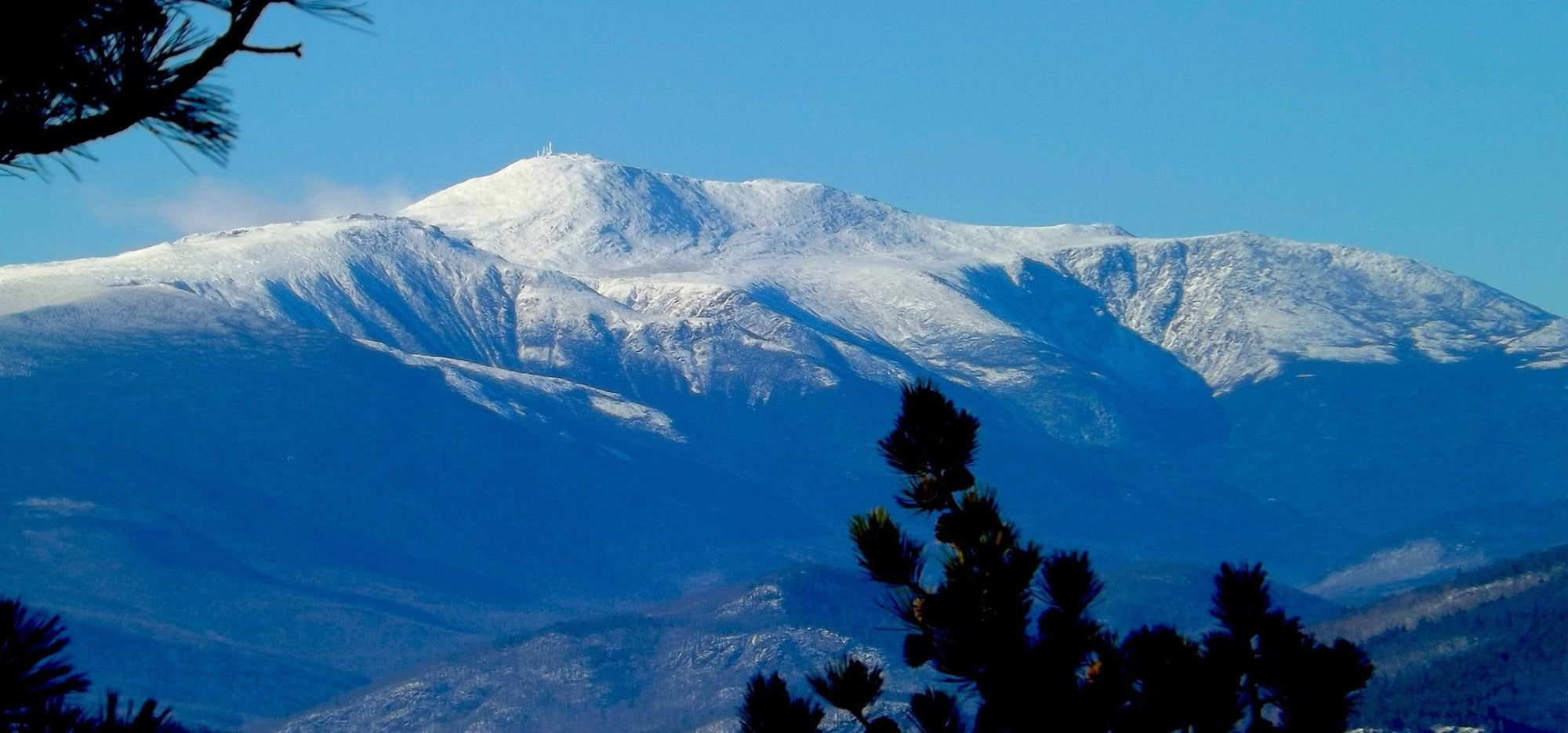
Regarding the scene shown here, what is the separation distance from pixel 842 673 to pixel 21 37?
5.26 metres

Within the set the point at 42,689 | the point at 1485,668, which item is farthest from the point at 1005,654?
the point at 1485,668

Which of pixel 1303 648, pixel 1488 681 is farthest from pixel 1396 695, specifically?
pixel 1303 648

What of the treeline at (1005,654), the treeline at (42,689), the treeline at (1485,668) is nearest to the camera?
the treeline at (42,689)

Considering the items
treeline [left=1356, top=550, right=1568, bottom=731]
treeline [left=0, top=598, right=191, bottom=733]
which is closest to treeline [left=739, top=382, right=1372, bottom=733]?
treeline [left=0, top=598, right=191, bottom=733]

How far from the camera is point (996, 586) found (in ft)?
28.7

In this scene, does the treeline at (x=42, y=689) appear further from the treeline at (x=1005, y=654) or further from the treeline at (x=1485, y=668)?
the treeline at (x=1485, y=668)

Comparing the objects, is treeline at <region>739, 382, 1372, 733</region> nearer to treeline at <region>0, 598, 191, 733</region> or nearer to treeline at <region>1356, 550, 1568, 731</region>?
treeline at <region>0, 598, 191, 733</region>

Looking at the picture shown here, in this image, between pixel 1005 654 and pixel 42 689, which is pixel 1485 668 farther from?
pixel 42 689

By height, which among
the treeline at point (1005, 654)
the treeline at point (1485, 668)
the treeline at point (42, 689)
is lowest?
the treeline at point (42, 689)

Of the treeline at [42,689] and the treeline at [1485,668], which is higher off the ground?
the treeline at [1485,668]

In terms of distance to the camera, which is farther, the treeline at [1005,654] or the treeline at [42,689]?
the treeline at [1005,654]

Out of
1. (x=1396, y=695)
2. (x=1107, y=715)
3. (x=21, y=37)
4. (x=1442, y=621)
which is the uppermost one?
(x=1442, y=621)

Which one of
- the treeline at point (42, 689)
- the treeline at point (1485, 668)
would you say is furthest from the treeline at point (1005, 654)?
the treeline at point (1485, 668)

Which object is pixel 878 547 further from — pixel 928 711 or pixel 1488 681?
pixel 1488 681
